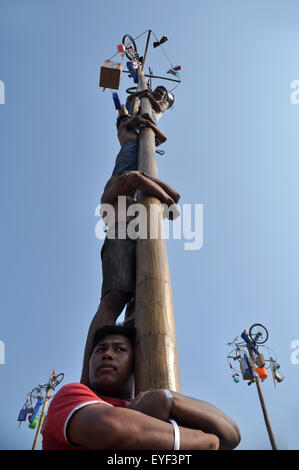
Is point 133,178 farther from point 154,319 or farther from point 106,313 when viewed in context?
point 154,319

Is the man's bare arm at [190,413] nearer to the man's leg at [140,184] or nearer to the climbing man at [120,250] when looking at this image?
the climbing man at [120,250]

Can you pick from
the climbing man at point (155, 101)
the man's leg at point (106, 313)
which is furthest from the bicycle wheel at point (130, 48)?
the man's leg at point (106, 313)

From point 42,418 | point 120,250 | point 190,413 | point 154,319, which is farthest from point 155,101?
point 42,418

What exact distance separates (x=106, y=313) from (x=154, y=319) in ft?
1.98

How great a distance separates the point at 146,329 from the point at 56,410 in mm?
741

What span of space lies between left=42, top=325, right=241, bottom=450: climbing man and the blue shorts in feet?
9.40

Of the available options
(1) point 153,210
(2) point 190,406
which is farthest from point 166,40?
(2) point 190,406

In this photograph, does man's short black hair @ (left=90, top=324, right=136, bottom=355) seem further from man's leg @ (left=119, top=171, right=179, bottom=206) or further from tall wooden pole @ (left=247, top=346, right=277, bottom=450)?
tall wooden pole @ (left=247, top=346, right=277, bottom=450)

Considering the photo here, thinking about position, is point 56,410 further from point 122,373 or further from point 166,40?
point 166,40

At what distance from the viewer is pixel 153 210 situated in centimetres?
292

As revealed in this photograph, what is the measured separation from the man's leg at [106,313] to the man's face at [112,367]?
393 mm

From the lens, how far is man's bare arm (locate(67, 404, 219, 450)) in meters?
1.16

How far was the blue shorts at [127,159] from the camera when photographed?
12.9 ft

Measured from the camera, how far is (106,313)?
2.52m
